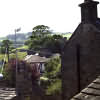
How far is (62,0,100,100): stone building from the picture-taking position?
50.8 ft

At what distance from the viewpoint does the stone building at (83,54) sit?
1548cm

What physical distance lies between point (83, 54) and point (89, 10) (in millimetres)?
3050

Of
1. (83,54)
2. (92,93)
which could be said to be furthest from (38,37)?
(92,93)

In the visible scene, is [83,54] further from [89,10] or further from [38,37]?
[38,37]

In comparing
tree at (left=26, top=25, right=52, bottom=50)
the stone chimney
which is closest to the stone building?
the stone chimney

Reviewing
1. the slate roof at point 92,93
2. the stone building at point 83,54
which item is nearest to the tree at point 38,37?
the stone building at point 83,54

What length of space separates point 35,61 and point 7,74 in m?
14.5

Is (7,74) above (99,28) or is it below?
below

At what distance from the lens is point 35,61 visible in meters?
49.8

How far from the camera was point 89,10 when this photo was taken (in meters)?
16.0

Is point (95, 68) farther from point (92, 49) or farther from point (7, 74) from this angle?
point (7, 74)

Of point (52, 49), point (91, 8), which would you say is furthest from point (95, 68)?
point (52, 49)

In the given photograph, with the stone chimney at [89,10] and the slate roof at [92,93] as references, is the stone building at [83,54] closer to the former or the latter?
the stone chimney at [89,10]

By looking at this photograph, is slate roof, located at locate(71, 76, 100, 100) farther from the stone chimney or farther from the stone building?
the stone chimney
